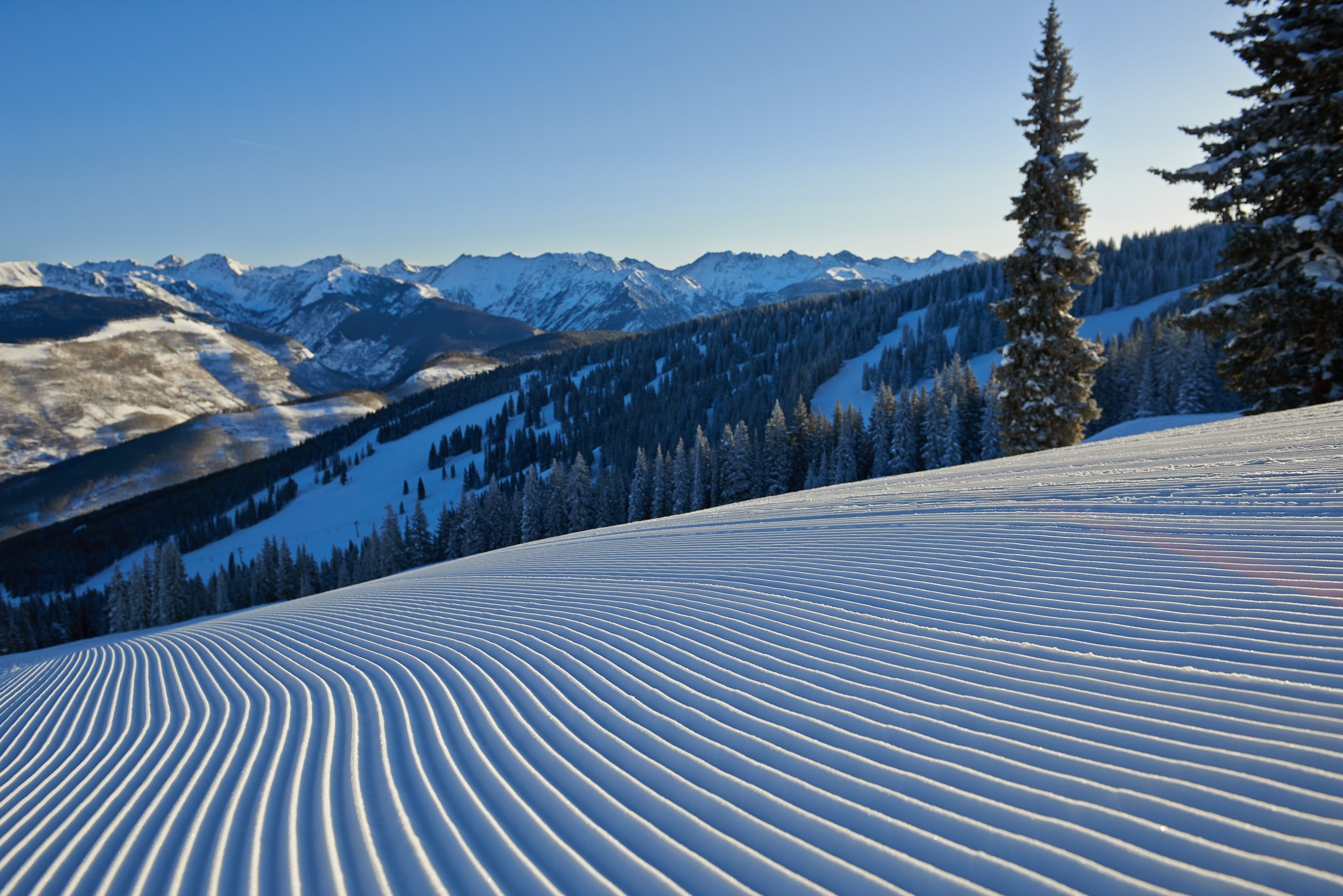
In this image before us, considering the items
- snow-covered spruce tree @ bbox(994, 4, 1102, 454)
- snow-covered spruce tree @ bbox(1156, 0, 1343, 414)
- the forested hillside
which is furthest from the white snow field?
the forested hillside

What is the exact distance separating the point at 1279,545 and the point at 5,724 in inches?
576

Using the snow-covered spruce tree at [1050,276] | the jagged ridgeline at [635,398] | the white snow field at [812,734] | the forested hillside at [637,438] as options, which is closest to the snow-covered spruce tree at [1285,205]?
the snow-covered spruce tree at [1050,276]

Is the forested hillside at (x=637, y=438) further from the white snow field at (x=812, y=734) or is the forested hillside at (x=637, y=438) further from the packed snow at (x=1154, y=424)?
the white snow field at (x=812, y=734)

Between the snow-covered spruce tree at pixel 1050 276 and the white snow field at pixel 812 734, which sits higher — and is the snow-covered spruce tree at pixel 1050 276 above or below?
above

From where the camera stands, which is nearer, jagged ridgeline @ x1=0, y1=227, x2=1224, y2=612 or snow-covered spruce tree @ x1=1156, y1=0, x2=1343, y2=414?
snow-covered spruce tree @ x1=1156, y1=0, x2=1343, y2=414

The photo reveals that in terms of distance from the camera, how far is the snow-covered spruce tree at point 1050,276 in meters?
19.5

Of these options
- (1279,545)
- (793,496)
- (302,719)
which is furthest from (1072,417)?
(302,719)

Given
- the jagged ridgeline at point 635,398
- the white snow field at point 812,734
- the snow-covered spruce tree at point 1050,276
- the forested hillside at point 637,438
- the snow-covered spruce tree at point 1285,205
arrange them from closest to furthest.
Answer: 1. the white snow field at point 812,734
2. the snow-covered spruce tree at point 1285,205
3. the snow-covered spruce tree at point 1050,276
4. the forested hillside at point 637,438
5. the jagged ridgeline at point 635,398

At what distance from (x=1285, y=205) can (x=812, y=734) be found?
18281 mm

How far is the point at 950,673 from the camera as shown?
4.54 metres

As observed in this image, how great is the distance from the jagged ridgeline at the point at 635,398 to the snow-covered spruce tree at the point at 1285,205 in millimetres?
54998

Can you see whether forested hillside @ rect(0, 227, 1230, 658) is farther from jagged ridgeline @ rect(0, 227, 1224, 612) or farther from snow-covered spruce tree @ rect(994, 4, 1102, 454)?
snow-covered spruce tree @ rect(994, 4, 1102, 454)

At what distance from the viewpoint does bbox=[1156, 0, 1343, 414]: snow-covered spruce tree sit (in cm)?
1372

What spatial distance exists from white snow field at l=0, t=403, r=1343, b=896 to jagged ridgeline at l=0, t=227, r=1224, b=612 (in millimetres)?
59586
